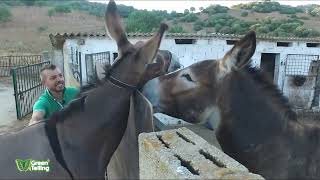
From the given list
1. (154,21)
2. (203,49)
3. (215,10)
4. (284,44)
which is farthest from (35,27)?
(284,44)

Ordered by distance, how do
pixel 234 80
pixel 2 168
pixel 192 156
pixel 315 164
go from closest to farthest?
pixel 192 156
pixel 2 168
pixel 315 164
pixel 234 80

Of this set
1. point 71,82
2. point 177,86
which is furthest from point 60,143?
point 71,82

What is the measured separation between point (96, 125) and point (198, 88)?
108cm

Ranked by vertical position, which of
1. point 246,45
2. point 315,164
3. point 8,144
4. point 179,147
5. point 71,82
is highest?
point 246,45

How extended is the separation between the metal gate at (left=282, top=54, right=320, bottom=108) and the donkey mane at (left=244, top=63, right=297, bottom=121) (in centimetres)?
1277

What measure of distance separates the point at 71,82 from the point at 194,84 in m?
9.53

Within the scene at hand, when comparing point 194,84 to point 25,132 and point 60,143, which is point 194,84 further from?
point 25,132

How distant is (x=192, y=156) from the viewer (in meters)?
1.61

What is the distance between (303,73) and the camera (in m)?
15.0

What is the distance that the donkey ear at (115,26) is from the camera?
2.86 metres

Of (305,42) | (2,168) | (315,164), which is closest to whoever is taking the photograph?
(2,168)

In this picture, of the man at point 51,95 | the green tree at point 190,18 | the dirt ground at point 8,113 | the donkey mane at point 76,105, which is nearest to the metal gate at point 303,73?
the dirt ground at point 8,113

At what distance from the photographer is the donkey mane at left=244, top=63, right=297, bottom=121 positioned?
126 inches

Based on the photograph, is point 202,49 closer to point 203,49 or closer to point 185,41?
point 203,49
